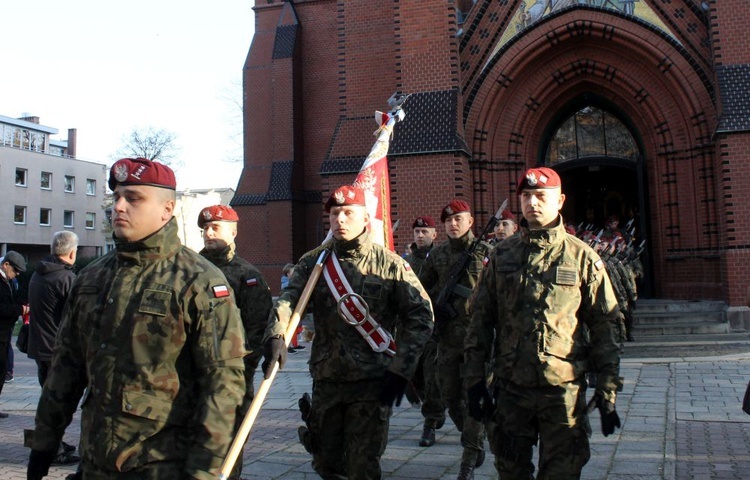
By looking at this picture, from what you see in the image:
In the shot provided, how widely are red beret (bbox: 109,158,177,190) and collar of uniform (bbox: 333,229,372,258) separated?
148 centimetres

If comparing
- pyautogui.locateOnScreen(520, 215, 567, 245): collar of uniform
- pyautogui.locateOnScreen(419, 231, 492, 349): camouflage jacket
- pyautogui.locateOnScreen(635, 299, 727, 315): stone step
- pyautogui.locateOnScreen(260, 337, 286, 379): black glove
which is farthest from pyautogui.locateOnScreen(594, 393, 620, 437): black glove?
pyautogui.locateOnScreen(635, 299, 727, 315): stone step

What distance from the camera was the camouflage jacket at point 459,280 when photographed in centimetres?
550

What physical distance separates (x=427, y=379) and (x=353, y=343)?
2683 mm

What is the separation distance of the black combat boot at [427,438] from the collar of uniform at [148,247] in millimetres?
3815

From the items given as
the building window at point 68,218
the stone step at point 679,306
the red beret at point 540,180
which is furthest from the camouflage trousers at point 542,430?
the building window at point 68,218

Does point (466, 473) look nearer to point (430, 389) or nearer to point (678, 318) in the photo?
point (430, 389)

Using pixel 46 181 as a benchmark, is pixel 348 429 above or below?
below

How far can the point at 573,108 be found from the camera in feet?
51.9

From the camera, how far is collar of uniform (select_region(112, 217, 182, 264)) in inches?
101

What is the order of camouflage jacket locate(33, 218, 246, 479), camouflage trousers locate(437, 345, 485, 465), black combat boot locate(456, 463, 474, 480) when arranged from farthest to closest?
camouflage trousers locate(437, 345, 485, 465) < black combat boot locate(456, 463, 474, 480) < camouflage jacket locate(33, 218, 246, 479)

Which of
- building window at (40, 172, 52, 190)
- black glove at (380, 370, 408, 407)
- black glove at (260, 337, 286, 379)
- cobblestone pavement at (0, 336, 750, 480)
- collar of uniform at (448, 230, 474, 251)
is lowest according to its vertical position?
cobblestone pavement at (0, 336, 750, 480)

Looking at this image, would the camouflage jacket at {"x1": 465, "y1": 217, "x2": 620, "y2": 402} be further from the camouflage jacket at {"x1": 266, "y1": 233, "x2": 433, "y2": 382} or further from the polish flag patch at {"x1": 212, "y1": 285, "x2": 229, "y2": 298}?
the polish flag patch at {"x1": 212, "y1": 285, "x2": 229, "y2": 298}

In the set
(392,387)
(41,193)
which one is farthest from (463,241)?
(41,193)

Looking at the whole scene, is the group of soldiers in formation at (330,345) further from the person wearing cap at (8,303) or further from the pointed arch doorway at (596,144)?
the pointed arch doorway at (596,144)
